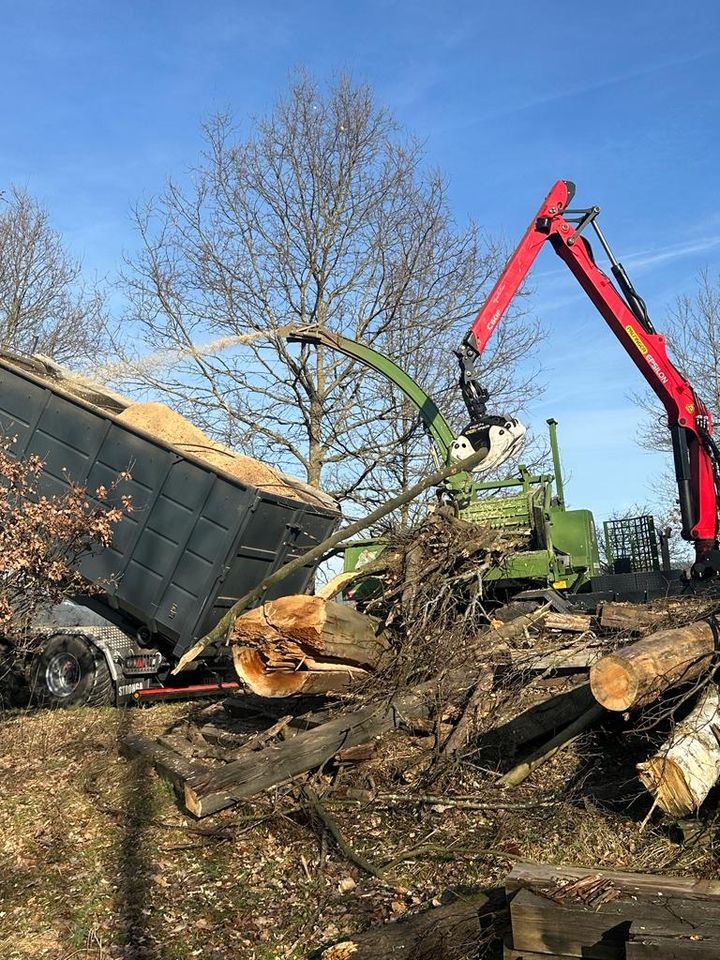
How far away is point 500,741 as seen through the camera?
21.6 ft

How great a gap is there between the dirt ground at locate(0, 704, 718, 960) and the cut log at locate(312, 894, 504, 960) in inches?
15.5

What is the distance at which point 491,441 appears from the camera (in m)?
9.80

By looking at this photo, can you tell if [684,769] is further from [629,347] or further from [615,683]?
[629,347]

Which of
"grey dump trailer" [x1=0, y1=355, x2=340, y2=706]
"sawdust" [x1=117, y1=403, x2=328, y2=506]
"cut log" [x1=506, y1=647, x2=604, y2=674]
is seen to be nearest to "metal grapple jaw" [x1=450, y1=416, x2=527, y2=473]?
"grey dump trailer" [x1=0, y1=355, x2=340, y2=706]

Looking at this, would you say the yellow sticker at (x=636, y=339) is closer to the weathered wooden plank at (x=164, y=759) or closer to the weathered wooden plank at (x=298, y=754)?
the weathered wooden plank at (x=298, y=754)

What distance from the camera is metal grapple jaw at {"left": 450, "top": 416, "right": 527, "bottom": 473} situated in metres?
9.77

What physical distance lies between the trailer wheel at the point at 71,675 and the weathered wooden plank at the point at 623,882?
664cm

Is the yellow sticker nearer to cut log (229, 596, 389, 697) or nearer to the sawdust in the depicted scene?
the sawdust

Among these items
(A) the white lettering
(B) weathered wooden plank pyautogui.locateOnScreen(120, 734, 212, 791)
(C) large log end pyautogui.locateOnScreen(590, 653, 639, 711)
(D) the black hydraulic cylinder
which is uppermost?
(A) the white lettering

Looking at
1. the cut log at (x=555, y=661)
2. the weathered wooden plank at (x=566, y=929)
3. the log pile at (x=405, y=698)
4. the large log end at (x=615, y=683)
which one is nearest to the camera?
the weathered wooden plank at (x=566, y=929)

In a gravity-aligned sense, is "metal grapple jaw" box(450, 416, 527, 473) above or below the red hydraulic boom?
below

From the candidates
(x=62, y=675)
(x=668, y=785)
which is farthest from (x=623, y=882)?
(x=62, y=675)

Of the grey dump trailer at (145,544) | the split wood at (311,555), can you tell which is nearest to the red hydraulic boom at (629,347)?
the split wood at (311,555)

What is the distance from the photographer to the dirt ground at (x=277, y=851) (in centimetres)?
479
